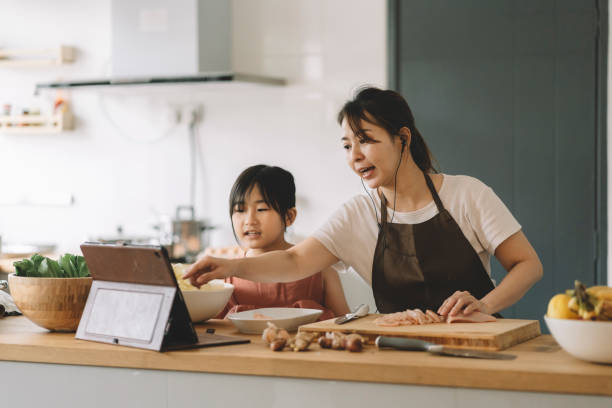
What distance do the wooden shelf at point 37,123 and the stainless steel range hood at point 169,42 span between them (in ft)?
1.15

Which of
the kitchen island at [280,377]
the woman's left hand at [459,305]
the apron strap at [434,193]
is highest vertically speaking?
the apron strap at [434,193]

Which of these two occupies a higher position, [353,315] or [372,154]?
[372,154]

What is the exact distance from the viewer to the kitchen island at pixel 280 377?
4.13 feet

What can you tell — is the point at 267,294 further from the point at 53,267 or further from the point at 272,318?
the point at 53,267

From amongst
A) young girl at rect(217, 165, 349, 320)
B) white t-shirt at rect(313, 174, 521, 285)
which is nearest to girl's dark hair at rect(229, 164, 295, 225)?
young girl at rect(217, 165, 349, 320)

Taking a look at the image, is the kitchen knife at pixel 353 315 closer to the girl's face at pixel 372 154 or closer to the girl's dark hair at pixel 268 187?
the girl's face at pixel 372 154

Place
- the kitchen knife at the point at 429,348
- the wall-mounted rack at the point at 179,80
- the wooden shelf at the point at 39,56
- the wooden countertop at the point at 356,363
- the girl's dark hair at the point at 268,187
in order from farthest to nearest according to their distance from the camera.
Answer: the wooden shelf at the point at 39,56 → the wall-mounted rack at the point at 179,80 → the girl's dark hair at the point at 268,187 → the kitchen knife at the point at 429,348 → the wooden countertop at the point at 356,363

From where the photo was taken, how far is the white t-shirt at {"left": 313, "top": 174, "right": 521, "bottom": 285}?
201 cm

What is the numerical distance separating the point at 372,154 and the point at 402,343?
636 millimetres

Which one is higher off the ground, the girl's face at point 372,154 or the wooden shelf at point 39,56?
the wooden shelf at point 39,56

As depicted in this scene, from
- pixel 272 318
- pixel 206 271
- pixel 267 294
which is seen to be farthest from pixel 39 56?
pixel 272 318

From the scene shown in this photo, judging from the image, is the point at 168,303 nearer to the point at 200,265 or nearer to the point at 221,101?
the point at 200,265

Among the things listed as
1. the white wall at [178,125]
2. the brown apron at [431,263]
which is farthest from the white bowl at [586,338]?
the white wall at [178,125]

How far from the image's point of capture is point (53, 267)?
173 cm
